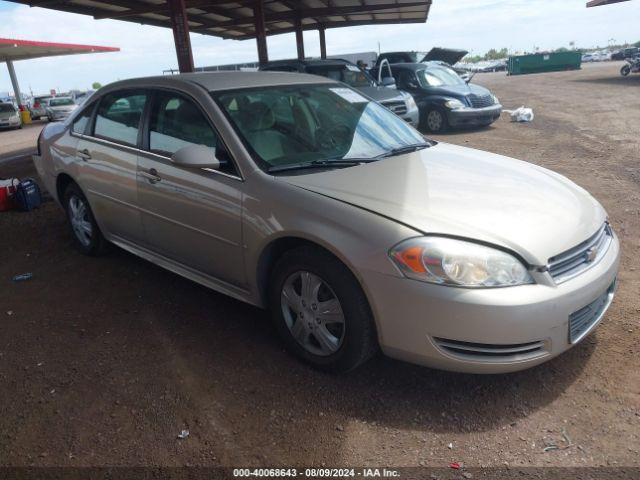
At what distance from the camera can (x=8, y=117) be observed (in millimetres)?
23391

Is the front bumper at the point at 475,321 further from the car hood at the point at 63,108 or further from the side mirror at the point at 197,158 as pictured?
the car hood at the point at 63,108

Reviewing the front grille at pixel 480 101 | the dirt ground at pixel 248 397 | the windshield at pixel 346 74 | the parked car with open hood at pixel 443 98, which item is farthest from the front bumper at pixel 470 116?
the dirt ground at pixel 248 397

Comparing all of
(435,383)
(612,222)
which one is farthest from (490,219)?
(612,222)

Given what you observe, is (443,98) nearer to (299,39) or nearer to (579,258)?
(579,258)

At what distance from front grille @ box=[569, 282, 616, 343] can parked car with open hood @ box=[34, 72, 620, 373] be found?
12 mm

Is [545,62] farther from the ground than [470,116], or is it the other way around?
[470,116]

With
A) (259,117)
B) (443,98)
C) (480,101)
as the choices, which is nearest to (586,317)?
(259,117)

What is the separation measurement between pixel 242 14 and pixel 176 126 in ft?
56.7

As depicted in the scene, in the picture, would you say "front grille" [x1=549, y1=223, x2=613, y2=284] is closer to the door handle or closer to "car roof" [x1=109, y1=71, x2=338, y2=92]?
"car roof" [x1=109, y1=71, x2=338, y2=92]

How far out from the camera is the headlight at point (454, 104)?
40.0 ft

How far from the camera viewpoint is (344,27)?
25.9 meters

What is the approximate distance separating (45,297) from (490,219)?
345 centimetres

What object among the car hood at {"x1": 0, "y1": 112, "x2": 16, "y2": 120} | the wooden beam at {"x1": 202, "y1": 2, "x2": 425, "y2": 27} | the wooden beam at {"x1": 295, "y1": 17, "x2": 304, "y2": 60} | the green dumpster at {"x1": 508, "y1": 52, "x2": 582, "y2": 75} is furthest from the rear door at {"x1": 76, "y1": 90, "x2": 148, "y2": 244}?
the green dumpster at {"x1": 508, "y1": 52, "x2": 582, "y2": 75}

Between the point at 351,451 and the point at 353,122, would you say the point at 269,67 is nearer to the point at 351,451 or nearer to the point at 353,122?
the point at 353,122
